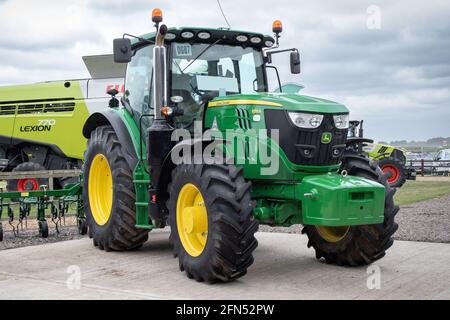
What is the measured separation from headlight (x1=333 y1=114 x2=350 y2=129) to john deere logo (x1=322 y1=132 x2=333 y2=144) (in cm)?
16

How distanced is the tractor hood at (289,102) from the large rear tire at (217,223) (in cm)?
93

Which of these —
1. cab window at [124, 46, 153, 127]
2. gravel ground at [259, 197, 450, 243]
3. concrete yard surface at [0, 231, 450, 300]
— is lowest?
gravel ground at [259, 197, 450, 243]

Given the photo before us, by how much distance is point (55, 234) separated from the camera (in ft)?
34.7

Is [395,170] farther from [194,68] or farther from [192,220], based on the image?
[192,220]

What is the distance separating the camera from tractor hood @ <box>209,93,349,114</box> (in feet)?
22.3

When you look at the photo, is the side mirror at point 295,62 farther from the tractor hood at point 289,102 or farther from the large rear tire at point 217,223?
the large rear tire at point 217,223

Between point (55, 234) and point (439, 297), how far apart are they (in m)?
6.79

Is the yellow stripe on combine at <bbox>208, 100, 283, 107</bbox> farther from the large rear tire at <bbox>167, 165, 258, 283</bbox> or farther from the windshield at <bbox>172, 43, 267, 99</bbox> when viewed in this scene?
the large rear tire at <bbox>167, 165, 258, 283</bbox>

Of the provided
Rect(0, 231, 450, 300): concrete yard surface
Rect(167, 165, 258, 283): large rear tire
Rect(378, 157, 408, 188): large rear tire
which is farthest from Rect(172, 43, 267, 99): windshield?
Rect(378, 157, 408, 188): large rear tire

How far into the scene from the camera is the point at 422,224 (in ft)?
36.6

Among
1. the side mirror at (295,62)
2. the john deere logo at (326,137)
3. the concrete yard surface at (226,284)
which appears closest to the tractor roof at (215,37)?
the side mirror at (295,62)

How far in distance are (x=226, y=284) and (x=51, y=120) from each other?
12736mm

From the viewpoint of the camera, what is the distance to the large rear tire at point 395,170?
22.0 m
